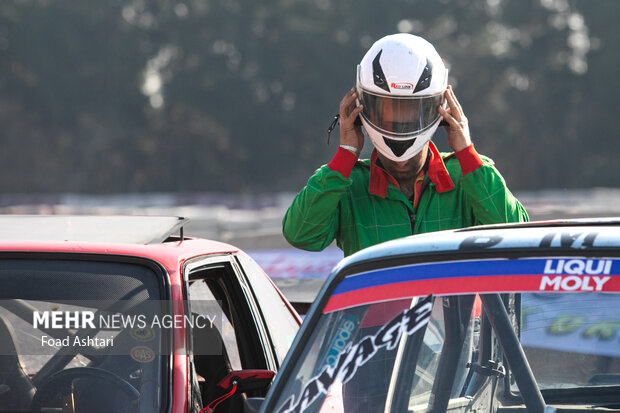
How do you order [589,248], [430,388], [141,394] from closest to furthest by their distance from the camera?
[589,248]
[430,388]
[141,394]

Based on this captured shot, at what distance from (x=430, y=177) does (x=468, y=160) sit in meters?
0.17

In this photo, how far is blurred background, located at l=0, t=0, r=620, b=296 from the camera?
46.9m

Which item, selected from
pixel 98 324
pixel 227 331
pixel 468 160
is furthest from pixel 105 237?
pixel 468 160

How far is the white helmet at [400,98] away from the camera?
3379 mm

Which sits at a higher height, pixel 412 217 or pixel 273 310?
pixel 412 217

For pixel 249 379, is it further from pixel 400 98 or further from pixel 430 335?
pixel 400 98

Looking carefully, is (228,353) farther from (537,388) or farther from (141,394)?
(537,388)

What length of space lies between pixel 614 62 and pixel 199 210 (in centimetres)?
3197

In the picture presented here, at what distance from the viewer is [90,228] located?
351cm

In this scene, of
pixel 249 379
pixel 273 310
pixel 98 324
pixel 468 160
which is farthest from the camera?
pixel 273 310

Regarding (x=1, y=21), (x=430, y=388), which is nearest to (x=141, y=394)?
(x=430, y=388)

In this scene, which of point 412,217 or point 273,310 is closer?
point 412,217

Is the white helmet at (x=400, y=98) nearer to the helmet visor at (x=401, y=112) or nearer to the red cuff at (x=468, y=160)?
the helmet visor at (x=401, y=112)

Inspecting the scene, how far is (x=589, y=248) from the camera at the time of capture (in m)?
1.91
